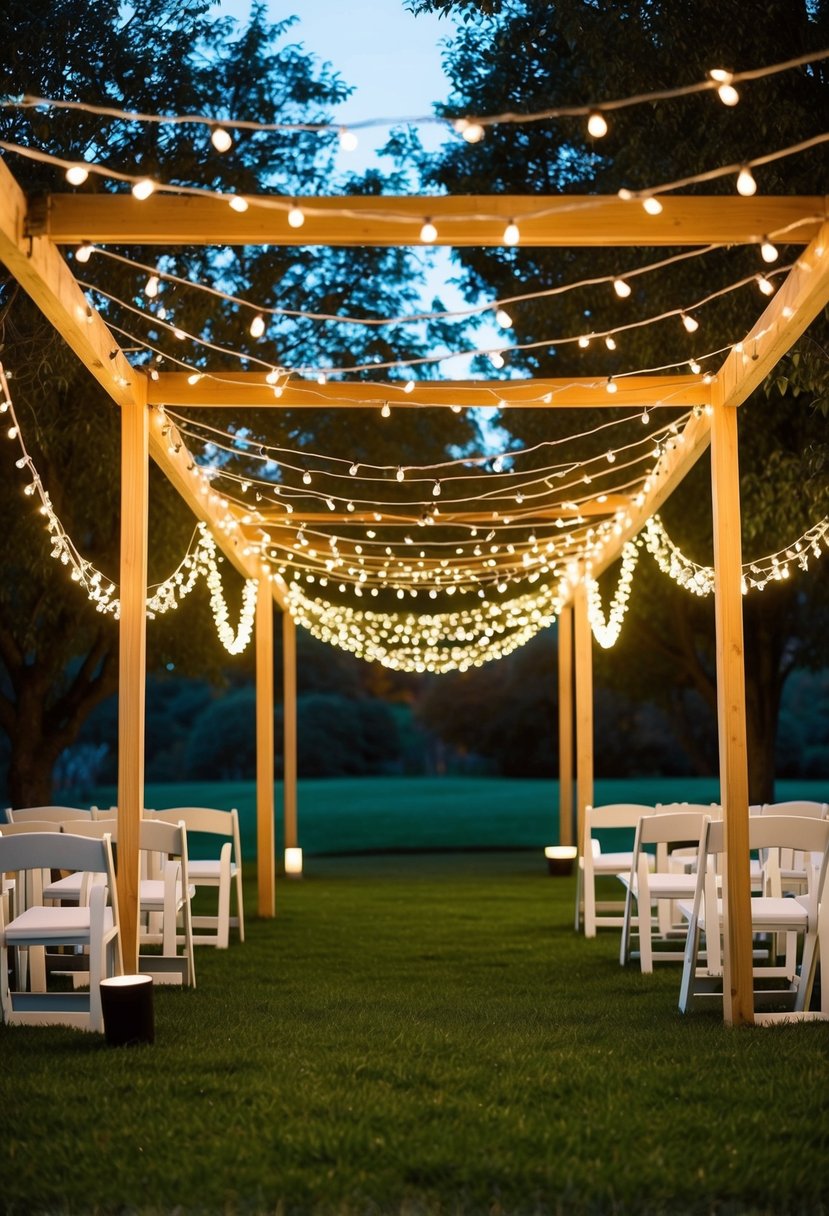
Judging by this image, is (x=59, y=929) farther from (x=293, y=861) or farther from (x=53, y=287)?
(x=293, y=861)

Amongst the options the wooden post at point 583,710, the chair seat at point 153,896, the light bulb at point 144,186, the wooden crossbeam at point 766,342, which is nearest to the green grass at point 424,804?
the wooden post at point 583,710

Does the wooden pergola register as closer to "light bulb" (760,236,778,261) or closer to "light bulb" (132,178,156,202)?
"light bulb" (760,236,778,261)

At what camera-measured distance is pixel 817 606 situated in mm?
12953

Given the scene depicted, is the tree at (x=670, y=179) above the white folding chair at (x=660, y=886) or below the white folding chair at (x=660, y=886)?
above

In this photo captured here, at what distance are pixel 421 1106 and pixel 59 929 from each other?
179 cm

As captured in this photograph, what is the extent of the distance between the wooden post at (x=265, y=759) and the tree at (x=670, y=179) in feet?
10.5

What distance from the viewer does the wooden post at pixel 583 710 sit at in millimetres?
9336

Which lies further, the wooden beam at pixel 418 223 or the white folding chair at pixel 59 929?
the white folding chair at pixel 59 929

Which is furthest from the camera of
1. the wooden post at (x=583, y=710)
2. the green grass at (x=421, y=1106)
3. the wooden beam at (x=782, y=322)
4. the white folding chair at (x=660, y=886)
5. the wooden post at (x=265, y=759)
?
the wooden post at (x=583, y=710)

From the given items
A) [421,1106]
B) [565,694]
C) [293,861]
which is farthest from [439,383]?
[293,861]

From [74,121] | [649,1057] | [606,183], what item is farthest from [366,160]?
[649,1057]

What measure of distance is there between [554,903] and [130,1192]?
6.93m

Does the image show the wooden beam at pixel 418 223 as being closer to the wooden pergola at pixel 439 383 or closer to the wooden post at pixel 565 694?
the wooden pergola at pixel 439 383

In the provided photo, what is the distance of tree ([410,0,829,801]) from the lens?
6.72 metres
